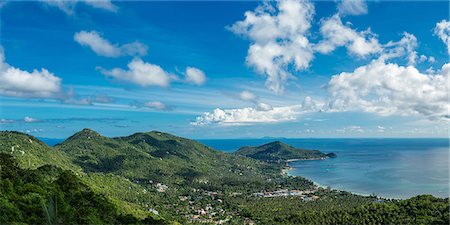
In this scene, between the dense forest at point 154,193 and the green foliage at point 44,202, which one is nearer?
the green foliage at point 44,202

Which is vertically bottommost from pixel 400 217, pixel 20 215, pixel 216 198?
pixel 216 198

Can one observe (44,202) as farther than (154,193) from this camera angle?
No

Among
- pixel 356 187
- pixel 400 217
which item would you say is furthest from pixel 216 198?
pixel 400 217

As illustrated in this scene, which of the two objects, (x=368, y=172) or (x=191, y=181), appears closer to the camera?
(x=191, y=181)

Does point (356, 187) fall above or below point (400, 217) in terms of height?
below

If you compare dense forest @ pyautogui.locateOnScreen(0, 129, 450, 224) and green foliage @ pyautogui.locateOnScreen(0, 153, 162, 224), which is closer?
green foliage @ pyautogui.locateOnScreen(0, 153, 162, 224)

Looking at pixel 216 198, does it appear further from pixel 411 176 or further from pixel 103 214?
pixel 411 176

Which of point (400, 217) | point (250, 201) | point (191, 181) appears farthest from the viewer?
point (191, 181)

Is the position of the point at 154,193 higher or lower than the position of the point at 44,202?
lower
